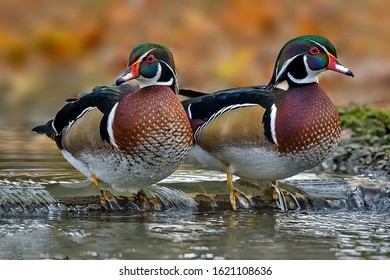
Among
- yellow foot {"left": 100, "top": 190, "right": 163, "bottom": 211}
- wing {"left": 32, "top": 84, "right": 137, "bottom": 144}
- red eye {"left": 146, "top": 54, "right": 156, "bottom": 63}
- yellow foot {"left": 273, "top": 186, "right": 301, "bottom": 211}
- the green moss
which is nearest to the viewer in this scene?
red eye {"left": 146, "top": 54, "right": 156, "bottom": 63}

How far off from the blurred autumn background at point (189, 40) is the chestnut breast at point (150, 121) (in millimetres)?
4970

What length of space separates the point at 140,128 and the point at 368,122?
327 cm

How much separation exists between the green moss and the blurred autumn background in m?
2.03

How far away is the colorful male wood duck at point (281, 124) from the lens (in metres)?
5.99

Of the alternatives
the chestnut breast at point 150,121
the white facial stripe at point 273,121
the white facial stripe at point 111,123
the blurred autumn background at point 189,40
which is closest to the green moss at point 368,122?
the blurred autumn background at point 189,40

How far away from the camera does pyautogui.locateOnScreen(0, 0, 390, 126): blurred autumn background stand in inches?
439

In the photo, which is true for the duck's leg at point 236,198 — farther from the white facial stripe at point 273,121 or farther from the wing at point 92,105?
the wing at point 92,105

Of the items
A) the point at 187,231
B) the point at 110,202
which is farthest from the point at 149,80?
the point at 187,231

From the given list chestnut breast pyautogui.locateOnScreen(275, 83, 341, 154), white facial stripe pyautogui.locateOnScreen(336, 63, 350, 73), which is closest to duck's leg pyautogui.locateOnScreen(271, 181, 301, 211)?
chestnut breast pyautogui.locateOnScreen(275, 83, 341, 154)

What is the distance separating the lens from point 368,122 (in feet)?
28.3

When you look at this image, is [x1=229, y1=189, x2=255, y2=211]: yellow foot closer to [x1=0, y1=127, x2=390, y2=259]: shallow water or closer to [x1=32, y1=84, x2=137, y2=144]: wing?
[x1=0, y1=127, x2=390, y2=259]: shallow water

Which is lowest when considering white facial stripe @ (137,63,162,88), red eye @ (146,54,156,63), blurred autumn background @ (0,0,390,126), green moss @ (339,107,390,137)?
green moss @ (339,107,390,137)

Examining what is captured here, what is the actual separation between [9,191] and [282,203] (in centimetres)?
152

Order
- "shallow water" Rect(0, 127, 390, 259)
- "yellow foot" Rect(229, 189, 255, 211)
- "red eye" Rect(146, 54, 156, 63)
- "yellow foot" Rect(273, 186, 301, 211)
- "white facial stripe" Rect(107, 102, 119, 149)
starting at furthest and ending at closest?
"yellow foot" Rect(273, 186, 301, 211), "yellow foot" Rect(229, 189, 255, 211), "white facial stripe" Rect(107, 102, 119, 149), "red eye" Rect(146, 54, 156, 63), "shallow water" Rect(0, 127, 390, 259)
